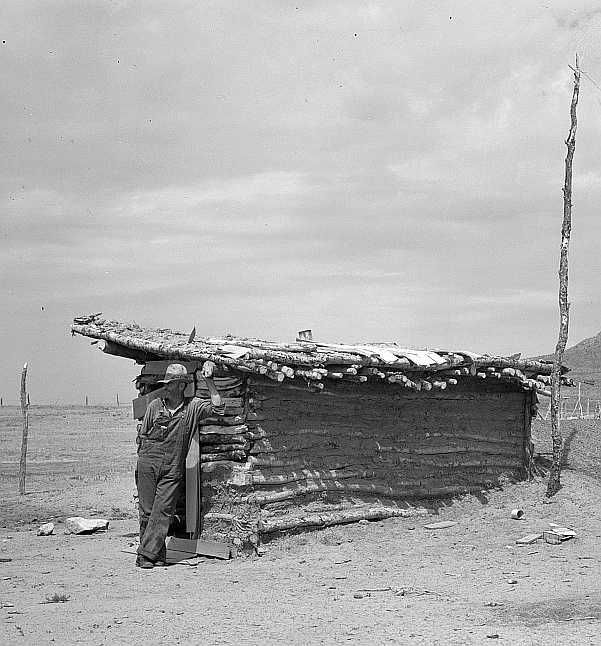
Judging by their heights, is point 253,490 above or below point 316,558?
above

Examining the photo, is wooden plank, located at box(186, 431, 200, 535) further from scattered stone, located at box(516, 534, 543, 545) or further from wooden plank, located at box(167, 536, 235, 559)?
scattered stone, located at box(516, 534, 543, 545)

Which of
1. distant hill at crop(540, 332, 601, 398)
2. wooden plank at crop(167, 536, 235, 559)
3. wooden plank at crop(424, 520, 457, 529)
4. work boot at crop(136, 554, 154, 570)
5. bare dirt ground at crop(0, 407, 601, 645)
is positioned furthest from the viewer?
distant hill at crop(540, 332, 601, 398)

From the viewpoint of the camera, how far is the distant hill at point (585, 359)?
4172 centimetres

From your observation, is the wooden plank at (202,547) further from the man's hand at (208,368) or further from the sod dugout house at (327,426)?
the man's hand at (208,368)

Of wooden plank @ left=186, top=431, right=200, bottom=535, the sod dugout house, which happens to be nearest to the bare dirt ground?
the sod dugout house

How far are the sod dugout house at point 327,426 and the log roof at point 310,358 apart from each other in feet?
0.06

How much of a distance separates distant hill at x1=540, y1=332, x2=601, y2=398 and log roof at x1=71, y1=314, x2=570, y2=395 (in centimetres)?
2862

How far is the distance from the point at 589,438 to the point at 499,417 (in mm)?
3168

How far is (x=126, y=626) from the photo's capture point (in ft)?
23.1

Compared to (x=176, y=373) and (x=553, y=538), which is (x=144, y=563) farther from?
(x=553, y=538)

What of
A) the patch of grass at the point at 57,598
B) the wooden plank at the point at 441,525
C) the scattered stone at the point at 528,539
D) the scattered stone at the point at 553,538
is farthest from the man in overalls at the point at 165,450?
the scattered stone at the point at 553,538

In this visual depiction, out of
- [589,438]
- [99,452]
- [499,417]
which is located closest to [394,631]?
[499,417]

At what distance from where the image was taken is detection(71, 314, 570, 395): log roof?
9523 millimetres

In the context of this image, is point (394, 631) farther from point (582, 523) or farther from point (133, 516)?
point (133, 516)
